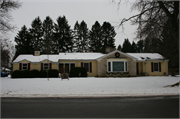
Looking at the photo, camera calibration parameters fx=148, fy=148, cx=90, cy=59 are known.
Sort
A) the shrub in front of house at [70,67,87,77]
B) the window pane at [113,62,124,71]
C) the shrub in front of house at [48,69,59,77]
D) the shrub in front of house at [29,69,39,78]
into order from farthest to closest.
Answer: the window pane at [113,62,124,71] → the shrub in front of house at [70,67,87,77] → the shrub in front of house at [48,69,59,77] → the shrub in front of house at [29,69,39,78]

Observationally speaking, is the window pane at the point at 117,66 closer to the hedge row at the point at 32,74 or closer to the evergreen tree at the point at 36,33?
the hedge row at the point at 32,74

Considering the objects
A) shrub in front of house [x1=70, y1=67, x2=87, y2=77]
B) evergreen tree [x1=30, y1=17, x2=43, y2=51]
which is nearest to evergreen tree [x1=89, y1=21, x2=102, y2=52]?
evergreen tree [x1=30, y1=17, x2=43, y2=51]

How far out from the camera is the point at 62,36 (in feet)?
145

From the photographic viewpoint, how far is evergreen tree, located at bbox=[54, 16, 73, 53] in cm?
4334

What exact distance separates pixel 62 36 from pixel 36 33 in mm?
8003

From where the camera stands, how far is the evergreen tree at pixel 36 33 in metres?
43.6

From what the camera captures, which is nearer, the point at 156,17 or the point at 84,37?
the point at 156,17

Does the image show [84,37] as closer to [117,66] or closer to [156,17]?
[117,66]

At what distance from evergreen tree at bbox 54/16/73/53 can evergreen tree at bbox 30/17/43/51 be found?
4787 millimetres

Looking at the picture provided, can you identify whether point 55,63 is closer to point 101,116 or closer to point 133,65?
point 133,65

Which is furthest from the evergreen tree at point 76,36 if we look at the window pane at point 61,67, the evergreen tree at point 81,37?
the window pane at point 61,67

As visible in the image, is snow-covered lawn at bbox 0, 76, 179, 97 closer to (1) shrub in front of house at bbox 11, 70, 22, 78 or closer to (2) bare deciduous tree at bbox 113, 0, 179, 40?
(2) bare deciduous tree at bbox 113, 0, 179, 40

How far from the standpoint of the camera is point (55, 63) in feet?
76.0

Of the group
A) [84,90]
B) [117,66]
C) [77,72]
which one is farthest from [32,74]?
[84,90]
